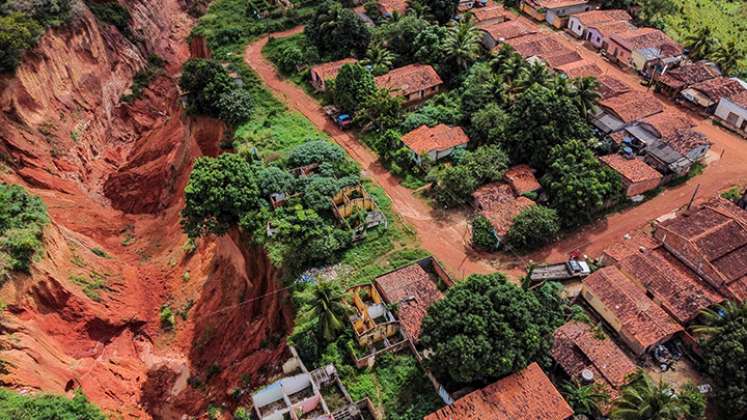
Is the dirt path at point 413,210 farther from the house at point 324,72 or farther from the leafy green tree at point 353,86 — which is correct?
the leafy green tree at point 353,86

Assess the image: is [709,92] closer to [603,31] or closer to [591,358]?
[603,31]

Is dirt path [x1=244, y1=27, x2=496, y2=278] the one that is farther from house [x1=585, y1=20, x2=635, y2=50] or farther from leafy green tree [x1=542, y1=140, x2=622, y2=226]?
house [x1=585, y1=20, x2=635, y2=50]

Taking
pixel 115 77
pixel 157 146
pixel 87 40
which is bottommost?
pixel 157 146

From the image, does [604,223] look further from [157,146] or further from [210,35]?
[210,35]

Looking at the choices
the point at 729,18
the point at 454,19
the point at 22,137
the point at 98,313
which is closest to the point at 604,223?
the point at 454,19

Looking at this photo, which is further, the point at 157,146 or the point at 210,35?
the point at 210,35

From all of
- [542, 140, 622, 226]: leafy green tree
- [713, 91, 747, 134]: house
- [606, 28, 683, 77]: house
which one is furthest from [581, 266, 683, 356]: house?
[606, 28, 683, 77]: house

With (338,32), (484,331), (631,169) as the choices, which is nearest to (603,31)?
(631,169)
